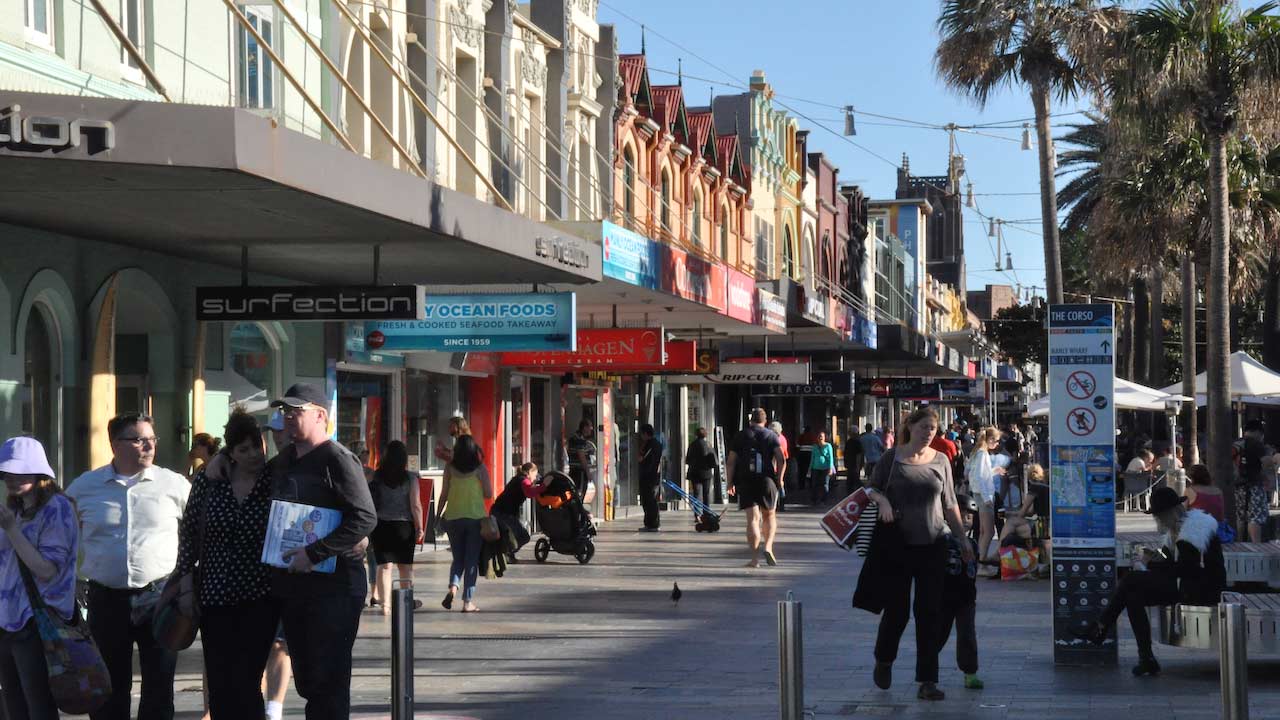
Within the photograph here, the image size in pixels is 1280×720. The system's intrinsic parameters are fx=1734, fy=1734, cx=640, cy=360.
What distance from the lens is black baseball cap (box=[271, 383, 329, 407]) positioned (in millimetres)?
7137

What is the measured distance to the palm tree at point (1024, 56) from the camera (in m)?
26.9

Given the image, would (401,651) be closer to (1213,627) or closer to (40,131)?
(40,131)

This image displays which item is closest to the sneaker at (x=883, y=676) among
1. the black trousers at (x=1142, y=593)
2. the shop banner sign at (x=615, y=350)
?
the black trousers at (x=1142, y=593)

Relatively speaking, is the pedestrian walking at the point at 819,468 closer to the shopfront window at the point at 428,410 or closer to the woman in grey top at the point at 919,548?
the shopfront window at the point at 428,410

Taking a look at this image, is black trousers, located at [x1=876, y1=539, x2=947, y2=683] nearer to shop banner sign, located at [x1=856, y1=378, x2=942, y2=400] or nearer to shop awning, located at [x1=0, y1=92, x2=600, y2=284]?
shop awning, located at [x1=0, y1=92, x2=600, y2=284]

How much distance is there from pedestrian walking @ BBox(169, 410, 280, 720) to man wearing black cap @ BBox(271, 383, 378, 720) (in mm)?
127

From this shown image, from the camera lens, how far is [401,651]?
7.39 metres

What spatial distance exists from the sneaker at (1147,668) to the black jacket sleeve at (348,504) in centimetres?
593

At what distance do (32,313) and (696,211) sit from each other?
78.0 feet

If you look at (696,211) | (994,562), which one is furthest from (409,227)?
(696,211)

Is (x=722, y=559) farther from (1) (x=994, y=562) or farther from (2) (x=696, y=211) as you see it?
(2) (x=696, y=211)

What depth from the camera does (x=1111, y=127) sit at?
24234mm

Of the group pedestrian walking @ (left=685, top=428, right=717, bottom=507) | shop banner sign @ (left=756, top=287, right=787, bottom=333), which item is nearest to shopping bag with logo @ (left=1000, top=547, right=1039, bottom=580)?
shop banner sign @ (left=756, top=287, right=787, bottom=333)

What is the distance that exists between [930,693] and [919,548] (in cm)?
85
